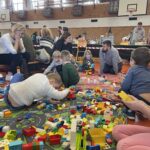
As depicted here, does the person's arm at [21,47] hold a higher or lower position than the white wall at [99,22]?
lower

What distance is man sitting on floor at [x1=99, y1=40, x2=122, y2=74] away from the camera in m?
4.72

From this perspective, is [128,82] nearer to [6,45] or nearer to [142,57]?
[142,57]

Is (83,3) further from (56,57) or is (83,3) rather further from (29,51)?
(56,57)

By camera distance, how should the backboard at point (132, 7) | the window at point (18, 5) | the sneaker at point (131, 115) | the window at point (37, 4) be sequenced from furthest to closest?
the window at point (18, 5)
the window at point (37, 4)
the backboard at point (132, 7)
the sneaker at point (131, 115)

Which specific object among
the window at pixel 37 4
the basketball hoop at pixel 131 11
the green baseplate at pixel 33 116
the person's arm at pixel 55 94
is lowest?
the green baseplate at pixel 33 116

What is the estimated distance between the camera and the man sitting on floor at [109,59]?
4.72 meters

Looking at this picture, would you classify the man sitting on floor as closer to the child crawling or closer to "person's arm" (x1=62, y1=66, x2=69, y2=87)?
"person's arm" (x1=62, y1=66, x2=69, y2=87)

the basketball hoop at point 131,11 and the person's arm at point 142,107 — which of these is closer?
the person's arm at point 142,107

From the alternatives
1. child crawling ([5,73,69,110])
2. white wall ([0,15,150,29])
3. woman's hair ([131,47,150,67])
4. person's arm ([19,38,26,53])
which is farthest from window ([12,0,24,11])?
woman's hair ([131,47,150,67])

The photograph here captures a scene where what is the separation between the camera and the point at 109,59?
484 cm

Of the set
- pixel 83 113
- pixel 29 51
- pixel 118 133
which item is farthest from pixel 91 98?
pixel 29 51

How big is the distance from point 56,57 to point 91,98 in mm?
1125

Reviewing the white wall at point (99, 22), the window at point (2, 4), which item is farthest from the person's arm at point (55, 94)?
the window at point (2, 4)

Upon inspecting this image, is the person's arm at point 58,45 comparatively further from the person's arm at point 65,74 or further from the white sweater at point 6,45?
the person's arm at point 65,74
